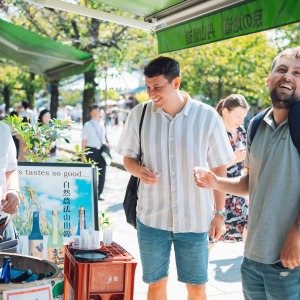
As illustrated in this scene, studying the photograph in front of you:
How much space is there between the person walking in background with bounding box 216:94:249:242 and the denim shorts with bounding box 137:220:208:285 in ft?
6.53

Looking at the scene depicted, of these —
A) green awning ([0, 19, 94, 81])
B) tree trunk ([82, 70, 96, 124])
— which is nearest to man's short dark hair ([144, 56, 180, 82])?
green awning ([0, 19, 94, 81])

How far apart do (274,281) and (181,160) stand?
1.13 m

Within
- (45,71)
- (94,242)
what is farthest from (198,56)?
(94,242)

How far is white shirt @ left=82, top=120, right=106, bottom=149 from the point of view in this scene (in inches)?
389

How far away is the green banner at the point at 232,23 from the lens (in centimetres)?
320

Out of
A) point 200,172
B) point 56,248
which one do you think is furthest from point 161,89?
point 56,248

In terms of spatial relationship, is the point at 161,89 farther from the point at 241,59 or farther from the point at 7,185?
the point at 241,59

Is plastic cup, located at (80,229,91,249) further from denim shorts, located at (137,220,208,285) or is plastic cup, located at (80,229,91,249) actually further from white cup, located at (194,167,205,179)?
white cup, located at (194,167,205,179)

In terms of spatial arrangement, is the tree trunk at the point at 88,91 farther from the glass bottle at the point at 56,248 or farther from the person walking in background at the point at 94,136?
the glass bottle at the point at 56,248

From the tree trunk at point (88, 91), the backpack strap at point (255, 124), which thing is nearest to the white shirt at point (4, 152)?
the backpack strap at point (255, 124)

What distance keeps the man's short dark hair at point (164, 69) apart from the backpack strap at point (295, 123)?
113cm

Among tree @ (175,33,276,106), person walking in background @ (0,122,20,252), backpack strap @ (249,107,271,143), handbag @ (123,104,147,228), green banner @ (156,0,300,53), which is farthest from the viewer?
tree @ (175,33,276,106)

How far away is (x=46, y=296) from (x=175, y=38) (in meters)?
2.89

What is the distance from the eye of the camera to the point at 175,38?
474cm
